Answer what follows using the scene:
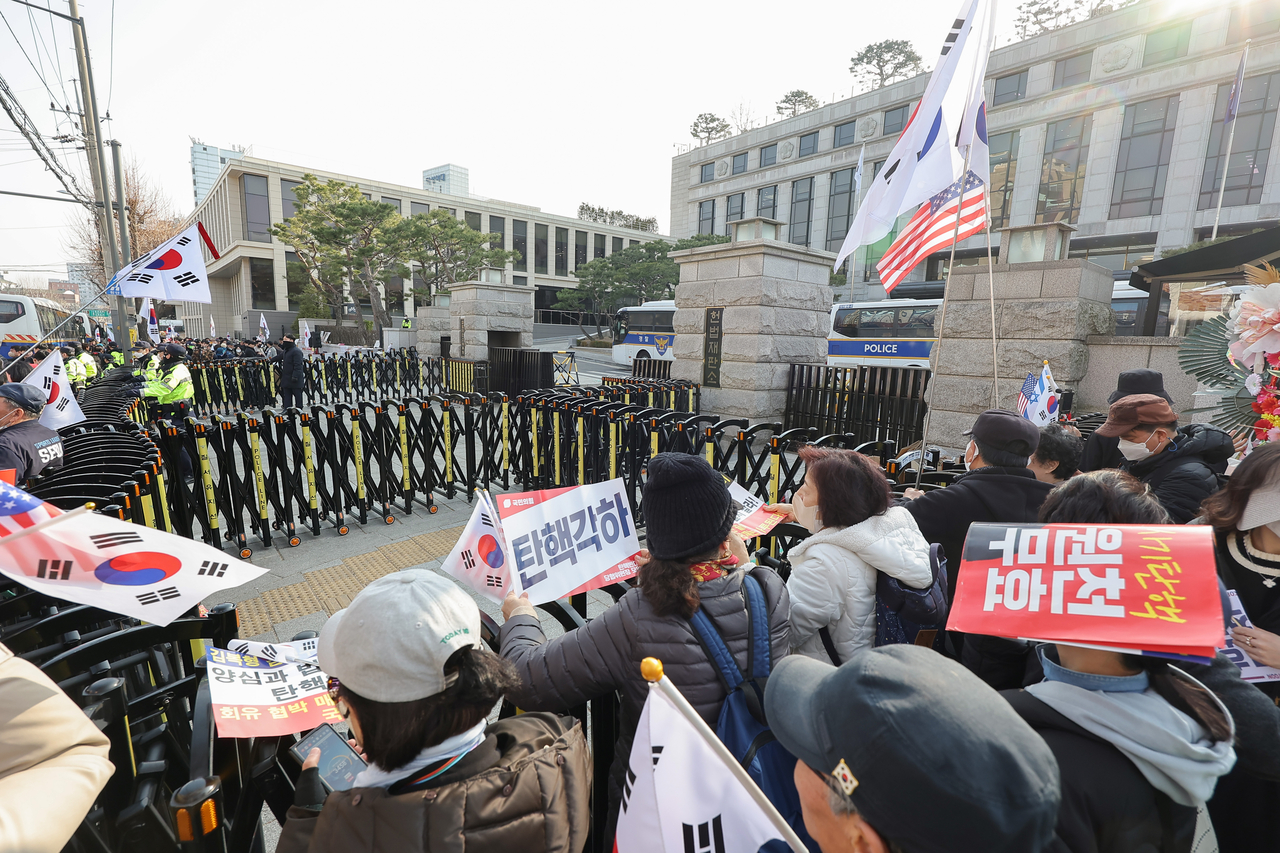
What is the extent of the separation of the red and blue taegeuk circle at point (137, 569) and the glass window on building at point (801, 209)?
47471mm

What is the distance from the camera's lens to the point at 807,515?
226cm

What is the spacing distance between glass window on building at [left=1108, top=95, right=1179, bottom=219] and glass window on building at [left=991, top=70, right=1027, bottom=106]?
6427 mm

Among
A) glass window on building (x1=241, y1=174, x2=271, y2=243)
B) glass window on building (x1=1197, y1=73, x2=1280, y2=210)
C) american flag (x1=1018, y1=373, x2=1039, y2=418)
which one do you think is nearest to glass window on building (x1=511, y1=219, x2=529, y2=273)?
glass window on building (x1=241, y1=174, x2=271, y2=243)

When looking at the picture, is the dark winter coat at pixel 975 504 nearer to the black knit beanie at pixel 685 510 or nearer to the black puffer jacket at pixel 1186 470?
the black puffer jacket at pixel 1186 470

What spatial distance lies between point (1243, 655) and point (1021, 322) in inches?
245

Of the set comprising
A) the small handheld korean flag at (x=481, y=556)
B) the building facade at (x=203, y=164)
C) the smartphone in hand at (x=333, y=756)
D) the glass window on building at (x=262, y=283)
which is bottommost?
the smartphone in hand at (x=333, y=756)

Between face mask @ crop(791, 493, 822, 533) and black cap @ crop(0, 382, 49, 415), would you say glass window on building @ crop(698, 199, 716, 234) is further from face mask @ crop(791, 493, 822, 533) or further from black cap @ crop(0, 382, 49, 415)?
face mask @ crop(791, 493, 822, 533)

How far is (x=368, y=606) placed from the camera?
4.16ft

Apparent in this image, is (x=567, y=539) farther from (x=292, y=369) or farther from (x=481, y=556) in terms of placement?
(x=292, y=369)

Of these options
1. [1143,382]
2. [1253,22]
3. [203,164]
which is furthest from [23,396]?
[203,164]

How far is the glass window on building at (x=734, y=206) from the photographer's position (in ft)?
163

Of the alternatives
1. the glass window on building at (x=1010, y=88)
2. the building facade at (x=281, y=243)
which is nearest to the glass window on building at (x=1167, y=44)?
the glass window on building at (x=1010, y=88)

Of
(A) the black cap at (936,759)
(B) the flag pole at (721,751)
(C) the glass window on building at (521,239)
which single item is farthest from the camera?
(C) the glass window on building at (521,239)

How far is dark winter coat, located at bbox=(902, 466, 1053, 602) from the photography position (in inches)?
99.8
